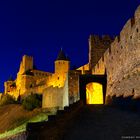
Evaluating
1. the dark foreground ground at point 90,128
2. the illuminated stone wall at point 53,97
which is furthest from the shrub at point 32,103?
the dark foreground ground at point 90,128

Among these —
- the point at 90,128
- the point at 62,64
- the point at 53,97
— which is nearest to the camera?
the point at 90,128

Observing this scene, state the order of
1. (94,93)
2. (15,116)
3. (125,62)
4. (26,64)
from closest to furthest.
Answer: (125,62) → (94,93) → (15,116) → (26,64)

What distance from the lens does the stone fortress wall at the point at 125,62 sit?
868 inches

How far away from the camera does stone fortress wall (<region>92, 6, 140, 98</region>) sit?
2205 centimetres

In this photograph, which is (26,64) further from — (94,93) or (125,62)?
(125,62)

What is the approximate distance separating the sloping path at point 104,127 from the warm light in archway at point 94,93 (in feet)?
54.6

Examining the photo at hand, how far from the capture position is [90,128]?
1445 cm

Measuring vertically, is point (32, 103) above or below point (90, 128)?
above

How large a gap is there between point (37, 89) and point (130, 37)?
34527 mm

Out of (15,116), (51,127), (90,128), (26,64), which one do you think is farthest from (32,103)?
(51,127)

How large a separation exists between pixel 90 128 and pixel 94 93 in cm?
2054

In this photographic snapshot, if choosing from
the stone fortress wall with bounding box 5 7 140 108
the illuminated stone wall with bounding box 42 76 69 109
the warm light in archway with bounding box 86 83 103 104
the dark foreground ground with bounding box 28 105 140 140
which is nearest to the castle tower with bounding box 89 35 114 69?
the stone fortress wall with bounding box 5 7 140 108

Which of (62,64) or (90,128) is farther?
(62,64)

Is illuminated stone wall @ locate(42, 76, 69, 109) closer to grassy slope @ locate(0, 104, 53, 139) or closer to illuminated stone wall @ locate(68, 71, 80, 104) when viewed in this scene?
grassy slope @ locate(0, 104, 53, 139)
